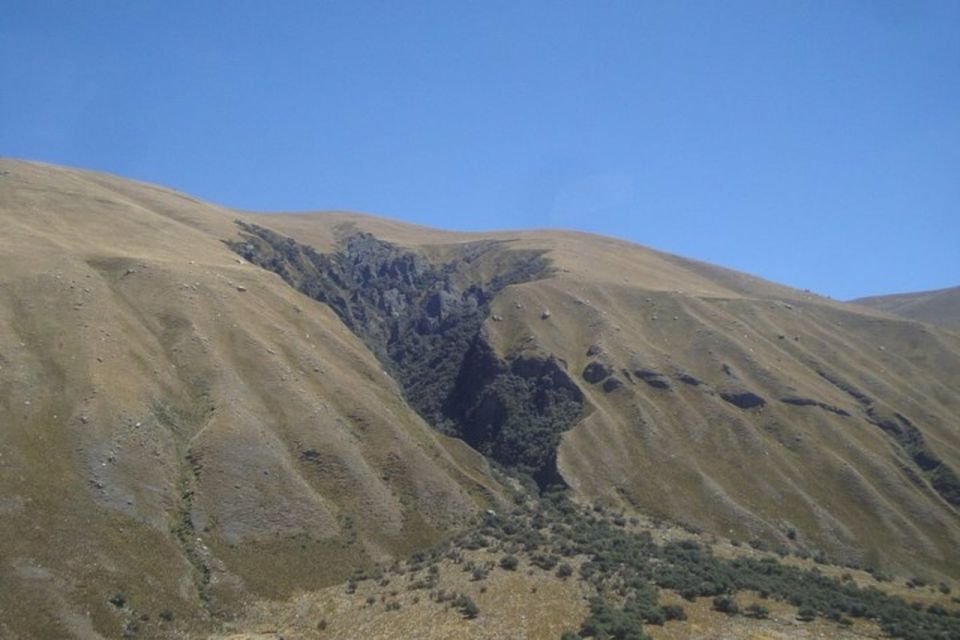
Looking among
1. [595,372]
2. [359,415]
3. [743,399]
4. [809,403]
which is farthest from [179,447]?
[809,403]

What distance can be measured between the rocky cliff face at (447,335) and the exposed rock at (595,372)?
3.44 metres

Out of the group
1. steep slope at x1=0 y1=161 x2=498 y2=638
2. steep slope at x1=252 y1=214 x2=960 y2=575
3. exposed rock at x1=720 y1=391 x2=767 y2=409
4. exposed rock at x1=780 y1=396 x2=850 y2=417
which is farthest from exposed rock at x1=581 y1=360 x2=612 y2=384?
steep slope at x1=0 y1=161 x2=498 y2=638

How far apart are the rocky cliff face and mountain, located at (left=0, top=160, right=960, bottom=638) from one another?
0.52 m

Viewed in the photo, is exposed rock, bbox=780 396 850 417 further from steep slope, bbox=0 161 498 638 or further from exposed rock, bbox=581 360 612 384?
steep slope, bbox=0 161 498 638

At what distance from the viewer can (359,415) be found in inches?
2857

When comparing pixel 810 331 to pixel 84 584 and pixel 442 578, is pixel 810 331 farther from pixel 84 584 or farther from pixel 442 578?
pixel 84 584

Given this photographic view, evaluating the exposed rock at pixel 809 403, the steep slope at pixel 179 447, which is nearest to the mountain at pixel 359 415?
the steep slope at pixel 179 447

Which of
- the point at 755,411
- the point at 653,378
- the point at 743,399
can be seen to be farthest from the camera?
the point at 653,378

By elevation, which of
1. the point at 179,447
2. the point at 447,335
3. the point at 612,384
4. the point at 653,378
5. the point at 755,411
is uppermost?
the point at 447,335

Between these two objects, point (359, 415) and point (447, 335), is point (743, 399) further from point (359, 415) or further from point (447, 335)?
point (359, 415)

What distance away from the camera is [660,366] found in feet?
322

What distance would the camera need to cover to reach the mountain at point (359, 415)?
48.9 metres

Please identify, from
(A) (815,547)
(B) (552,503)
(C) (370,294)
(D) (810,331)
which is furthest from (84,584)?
(D) (810,331)

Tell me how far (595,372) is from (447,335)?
32670 millimetres
